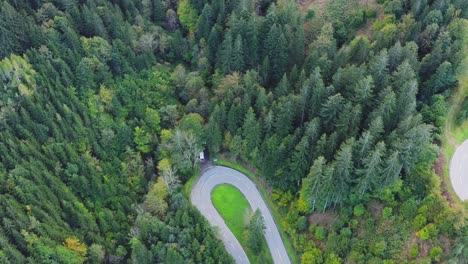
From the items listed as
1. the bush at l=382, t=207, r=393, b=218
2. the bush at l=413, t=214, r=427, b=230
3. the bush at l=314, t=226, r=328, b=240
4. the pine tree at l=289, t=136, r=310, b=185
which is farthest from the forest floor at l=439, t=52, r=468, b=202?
the pine tree at l=289, t=136, r=310, b=185

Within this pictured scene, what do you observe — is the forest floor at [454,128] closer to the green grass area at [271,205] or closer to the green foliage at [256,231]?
the green grass area at [271,205]

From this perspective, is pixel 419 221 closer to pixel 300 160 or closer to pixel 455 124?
pixel 455 124

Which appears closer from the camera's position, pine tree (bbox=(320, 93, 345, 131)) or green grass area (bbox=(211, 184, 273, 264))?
pine tree (bbox=(320, 93, 345, 131))

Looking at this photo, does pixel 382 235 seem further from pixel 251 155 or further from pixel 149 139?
pixel 149 139

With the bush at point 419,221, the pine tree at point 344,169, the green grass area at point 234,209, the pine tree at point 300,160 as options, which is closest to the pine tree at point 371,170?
the pine tree at point 344,169

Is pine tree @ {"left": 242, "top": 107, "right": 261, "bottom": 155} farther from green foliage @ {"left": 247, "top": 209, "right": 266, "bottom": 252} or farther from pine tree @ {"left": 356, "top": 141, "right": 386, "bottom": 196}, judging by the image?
pine tree @ {"left": 356, "top": 141, "right": 386, "bottom": 196}

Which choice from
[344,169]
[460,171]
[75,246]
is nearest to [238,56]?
[344,169]

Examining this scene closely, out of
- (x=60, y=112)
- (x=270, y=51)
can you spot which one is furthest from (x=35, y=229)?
(x=270, y=51)
